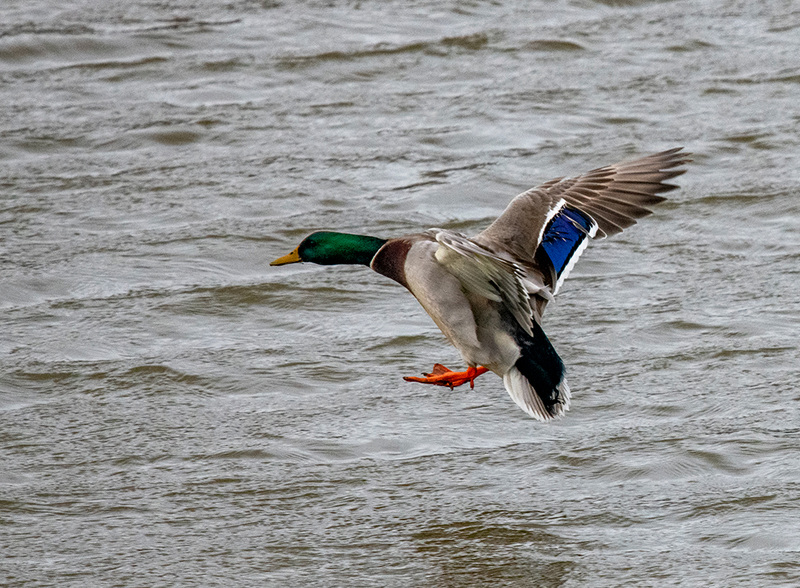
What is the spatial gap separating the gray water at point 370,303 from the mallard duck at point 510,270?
17.0 inches

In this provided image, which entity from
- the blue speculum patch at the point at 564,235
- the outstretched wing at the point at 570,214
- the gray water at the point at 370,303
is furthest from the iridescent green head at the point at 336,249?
the gray water at the point at 370,303

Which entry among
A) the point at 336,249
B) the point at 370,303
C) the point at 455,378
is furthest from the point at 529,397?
the point at 370,303

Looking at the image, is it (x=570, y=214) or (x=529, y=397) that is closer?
(x=529, y=397)

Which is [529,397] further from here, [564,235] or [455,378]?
[564,235]

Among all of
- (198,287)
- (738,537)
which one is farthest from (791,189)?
(738,537)

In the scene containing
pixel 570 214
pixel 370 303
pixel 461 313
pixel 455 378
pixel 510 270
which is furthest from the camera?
pixel 370 303

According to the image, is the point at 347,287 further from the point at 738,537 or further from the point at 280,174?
the point at 738,537

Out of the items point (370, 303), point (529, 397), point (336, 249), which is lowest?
point (370, 303)

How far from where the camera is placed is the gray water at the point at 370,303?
183 inches

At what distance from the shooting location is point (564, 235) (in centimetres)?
505

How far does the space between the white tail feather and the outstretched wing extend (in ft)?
0.89

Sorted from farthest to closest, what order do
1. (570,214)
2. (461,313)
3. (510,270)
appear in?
(570,214) → (461,313) → (510,270)

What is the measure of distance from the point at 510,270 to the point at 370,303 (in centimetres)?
243

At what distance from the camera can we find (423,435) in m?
5.39
